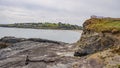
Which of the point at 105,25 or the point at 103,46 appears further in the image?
the point at 105,25

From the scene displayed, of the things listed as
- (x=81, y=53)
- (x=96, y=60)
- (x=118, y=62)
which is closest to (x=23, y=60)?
(x=81, y=53)

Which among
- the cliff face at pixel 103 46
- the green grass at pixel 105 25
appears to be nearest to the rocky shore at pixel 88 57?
the cliff face at pixel 103 46

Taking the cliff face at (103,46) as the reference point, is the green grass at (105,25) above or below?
above

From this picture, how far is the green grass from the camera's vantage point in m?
27.4

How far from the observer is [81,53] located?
2781cm

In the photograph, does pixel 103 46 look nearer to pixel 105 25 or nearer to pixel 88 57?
pixel 88 57

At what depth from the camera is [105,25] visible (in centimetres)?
3020

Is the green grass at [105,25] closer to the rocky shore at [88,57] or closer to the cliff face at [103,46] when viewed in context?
the cliff face at [103,46]

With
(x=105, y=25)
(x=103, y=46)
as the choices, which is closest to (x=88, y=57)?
(x=103, y=46)

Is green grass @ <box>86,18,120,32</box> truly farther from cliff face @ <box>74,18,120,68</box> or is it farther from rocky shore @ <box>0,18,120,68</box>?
rocky shore @ <box>0,18,120,68</box>

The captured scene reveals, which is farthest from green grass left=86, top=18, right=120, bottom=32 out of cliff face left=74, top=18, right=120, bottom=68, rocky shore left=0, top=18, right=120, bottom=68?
rocky shore left=0, top=18, right=120, bottom=68

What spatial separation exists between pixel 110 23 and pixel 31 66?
10520mm

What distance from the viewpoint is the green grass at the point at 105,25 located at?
27.4 metres

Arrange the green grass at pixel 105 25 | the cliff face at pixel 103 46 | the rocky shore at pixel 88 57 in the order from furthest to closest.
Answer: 1. the green grass at pixel 105 25
2. the cliff face at pixel 103 46
3. the rocky shore at pixel 88 57
